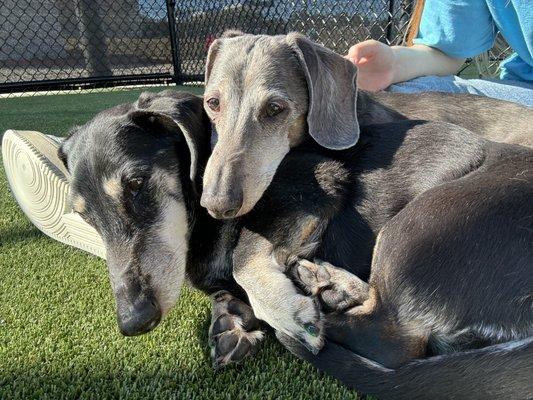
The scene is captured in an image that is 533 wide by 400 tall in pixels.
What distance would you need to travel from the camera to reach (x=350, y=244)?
1766 millimetres

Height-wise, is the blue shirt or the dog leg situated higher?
the blue shirt

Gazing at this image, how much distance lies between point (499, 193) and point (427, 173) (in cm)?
26

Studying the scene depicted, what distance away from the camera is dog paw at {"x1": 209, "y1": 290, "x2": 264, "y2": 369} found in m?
1.67

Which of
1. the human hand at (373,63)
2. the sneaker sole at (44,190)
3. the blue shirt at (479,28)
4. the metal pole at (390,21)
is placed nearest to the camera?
the sneaker sole at (44,190)

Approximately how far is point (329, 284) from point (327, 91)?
0.99m

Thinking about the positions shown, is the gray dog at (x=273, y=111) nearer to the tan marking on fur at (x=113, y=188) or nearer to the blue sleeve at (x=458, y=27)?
the tan marking on fur at (x=113, y=188)

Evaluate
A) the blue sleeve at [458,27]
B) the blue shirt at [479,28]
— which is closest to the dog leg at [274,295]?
the blue shirt at [479,28]

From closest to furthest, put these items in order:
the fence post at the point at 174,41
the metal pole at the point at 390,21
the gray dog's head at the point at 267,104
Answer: the gray dog's head at the point at 267,104 → the metal pole at the point at 390,21 → the fence post at the point at 174,41

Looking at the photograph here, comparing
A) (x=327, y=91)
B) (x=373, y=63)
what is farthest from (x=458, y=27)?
(x=327, y=91)

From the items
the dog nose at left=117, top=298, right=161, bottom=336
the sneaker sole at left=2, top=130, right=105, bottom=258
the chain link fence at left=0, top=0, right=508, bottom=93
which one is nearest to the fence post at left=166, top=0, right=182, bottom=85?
the chain link fence at left=0, top=0, right=508, bottom=93

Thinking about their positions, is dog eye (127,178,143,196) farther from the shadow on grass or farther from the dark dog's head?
the shadow on grass

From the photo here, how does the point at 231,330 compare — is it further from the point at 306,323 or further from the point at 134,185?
the point at 134,185

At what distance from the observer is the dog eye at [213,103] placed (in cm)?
224

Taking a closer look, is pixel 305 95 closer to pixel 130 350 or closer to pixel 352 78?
pixel 352 78
